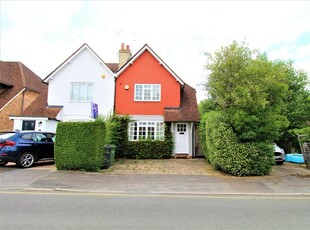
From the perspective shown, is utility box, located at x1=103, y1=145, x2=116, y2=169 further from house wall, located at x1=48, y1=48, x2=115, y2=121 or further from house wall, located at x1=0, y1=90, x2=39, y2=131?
house wall, located at x1=0, y1=90, x2=39, y2=131

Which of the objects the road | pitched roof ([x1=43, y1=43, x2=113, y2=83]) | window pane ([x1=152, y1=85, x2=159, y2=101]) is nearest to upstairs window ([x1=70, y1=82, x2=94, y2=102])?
pitched roof ([x1=43, y1=43, x2=113, y2=83])

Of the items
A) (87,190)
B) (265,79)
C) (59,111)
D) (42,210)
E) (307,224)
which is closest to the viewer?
(307,224)

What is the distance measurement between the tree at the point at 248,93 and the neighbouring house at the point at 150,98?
6.97 metres

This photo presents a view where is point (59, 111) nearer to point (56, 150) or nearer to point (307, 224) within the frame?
point (56, 150)

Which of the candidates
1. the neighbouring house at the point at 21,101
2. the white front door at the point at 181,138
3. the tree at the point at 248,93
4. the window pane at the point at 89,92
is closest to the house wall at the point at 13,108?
the neighbouring house at the point at 21,101

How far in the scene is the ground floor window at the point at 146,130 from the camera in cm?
1962

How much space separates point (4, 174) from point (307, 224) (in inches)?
425

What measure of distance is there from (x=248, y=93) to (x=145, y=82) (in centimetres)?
1024

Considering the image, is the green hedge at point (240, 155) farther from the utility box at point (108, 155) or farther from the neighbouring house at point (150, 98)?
the neighbouring house at point (150, 98)

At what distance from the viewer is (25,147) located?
12.9 metres

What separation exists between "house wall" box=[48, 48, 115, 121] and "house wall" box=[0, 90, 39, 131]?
591 cm

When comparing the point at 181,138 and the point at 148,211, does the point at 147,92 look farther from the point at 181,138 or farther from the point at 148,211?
the point at 148,211

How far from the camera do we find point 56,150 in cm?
1216

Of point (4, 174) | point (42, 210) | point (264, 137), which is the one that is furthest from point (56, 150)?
point (264, 137)
